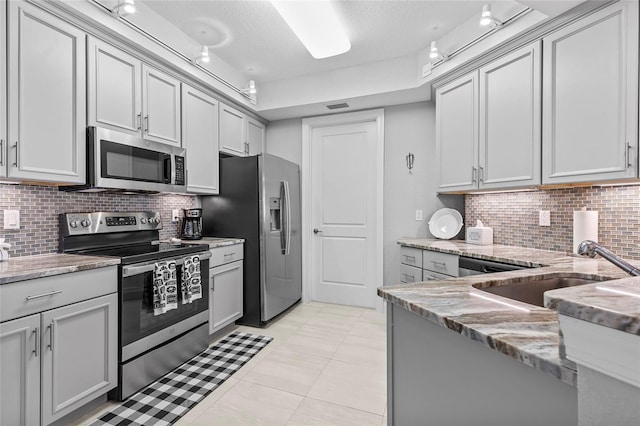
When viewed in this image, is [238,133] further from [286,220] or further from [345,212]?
[345,212]

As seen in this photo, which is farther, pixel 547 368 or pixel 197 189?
pixel 197 189

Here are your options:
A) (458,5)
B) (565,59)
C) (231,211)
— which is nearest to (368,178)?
(231,211)

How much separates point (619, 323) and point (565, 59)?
2286mm

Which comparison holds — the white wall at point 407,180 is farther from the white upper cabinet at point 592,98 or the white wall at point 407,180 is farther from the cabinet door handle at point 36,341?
the cabinet door handle at point 36,341

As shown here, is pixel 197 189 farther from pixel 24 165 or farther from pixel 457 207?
pixel 457 207

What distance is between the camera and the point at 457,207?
Result: 345cm

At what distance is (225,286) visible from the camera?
2936 mm

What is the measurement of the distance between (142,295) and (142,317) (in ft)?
0.46

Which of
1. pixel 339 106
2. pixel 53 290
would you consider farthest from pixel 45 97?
pixel 339 106

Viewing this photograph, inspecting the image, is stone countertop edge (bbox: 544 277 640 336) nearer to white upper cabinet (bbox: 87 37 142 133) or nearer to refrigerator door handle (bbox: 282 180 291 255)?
white upper cabinet (bbox: 87 37 142 133)

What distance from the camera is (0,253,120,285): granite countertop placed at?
1.47 metres

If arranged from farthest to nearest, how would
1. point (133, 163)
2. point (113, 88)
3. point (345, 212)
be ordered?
point (345, 212), point (133, 163), point (113, 88)

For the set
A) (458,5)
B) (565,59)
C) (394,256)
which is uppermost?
(458,5)

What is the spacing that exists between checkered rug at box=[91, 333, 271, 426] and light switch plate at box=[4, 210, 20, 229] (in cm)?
124
